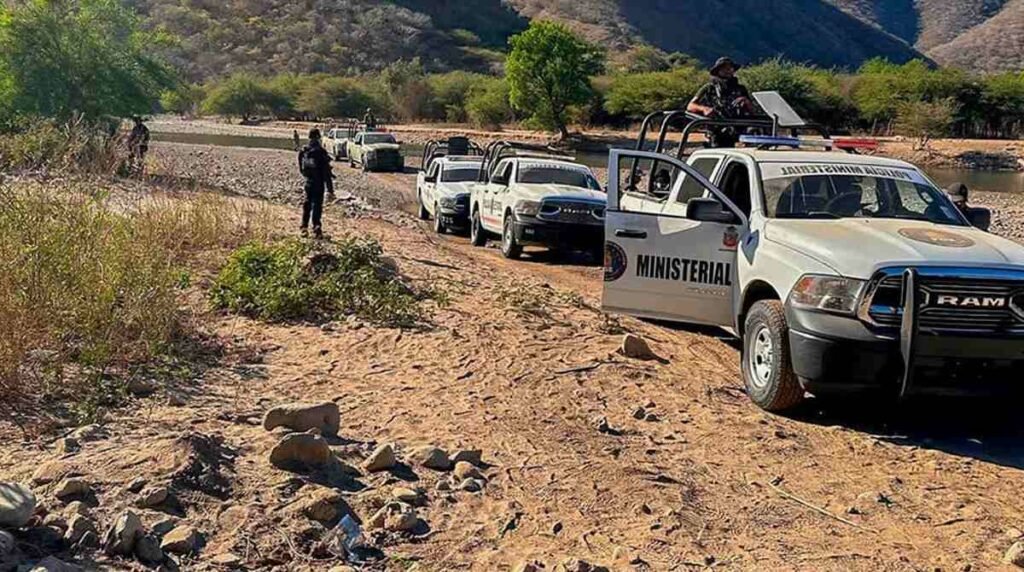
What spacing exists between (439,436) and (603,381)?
1683 millimetres

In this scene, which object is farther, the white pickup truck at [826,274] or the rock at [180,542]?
the white pickup truck at [826,274]

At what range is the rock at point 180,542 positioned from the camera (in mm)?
3936

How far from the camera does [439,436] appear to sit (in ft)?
18.7

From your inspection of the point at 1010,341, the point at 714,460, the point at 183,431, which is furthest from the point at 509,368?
the point at 1010,341

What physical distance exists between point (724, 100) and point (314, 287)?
15.8 feet

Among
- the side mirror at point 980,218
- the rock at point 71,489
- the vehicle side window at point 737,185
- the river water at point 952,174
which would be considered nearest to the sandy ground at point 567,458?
the rock at point 71,489

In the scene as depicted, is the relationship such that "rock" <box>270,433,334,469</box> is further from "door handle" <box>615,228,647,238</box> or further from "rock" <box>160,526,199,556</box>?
"door handle" <box>615,228,647,238</box>

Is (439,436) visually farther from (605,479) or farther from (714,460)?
(714,460)

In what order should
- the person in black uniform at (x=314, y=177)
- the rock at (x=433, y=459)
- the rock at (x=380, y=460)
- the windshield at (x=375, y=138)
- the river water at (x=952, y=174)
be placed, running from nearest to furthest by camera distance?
the rock at (x=380, y=460), the rock at (x=433, y=459), the person in black uniform at (x=314, y=177), the windshield at (x=375, y=138), the river water at (x=952, y=174)

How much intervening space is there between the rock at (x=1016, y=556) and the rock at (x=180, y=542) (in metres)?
3.65

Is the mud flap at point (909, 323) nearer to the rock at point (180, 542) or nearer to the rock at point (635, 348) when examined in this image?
the rock at point (635, 348)

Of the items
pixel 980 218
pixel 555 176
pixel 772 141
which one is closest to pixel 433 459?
pixel 772 141

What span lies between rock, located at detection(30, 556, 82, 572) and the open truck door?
4936mm

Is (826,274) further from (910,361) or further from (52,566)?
(52,566)
